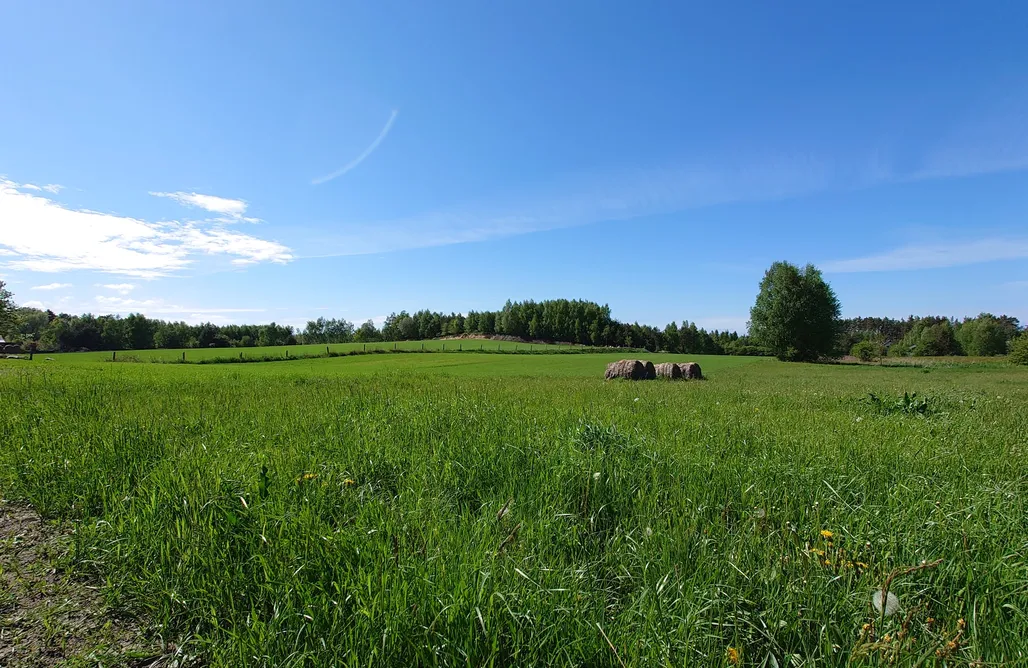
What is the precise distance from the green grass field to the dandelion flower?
5cm

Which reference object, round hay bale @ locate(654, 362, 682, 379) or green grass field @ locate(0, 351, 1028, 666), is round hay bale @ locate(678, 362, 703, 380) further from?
green grass field @ locate(0, 351, 1028, 666)

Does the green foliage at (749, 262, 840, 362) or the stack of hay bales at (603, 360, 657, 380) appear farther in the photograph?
the green foliage at (749, 262, 840, 362)

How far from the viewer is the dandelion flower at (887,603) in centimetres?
212

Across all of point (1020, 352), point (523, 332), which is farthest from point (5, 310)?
point (1020, 352)

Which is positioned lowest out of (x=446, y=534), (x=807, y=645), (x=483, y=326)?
(x=807, y=645)

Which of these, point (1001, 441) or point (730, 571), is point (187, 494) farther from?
point (1001, 441)

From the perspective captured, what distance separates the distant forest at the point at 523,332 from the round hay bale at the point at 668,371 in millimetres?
69163

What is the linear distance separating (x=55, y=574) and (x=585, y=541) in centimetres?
369

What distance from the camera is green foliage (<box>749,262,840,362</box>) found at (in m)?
62.9

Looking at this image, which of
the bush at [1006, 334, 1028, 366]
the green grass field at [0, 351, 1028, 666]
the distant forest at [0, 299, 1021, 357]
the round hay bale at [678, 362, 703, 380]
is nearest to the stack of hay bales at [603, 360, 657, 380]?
the round hay bale at [678, 362, 703, 380]

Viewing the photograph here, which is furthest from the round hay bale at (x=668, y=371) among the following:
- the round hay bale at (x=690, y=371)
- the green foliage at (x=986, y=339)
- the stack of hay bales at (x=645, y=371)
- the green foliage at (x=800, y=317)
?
the green foliage at (x=986, y=339)

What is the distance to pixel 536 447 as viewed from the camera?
508 cm

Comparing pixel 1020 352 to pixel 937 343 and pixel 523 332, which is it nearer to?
pixel 937 343

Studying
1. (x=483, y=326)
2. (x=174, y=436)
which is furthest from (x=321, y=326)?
(x=174, y=436)
